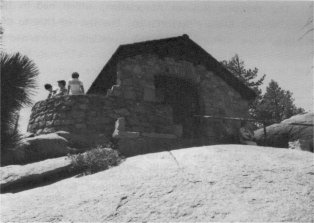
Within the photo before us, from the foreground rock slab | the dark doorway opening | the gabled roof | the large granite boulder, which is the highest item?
the gabled roof

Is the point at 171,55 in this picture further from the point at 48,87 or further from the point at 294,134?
the point at 294,134

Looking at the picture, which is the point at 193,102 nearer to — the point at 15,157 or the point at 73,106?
the point at 73,106

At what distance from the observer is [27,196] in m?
5.37

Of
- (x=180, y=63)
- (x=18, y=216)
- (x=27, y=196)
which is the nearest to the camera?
(x=18, y=216)

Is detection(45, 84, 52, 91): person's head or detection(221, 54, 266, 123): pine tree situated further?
→ detection(221, 54, 266, 123): pine tree

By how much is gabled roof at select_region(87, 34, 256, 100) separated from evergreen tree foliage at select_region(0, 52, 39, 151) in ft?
19.9

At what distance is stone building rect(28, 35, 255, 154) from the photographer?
8.81 meters

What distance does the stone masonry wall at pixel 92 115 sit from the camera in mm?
Answer: 8773

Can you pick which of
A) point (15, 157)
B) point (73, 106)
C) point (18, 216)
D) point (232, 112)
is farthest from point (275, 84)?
point (18, 216)

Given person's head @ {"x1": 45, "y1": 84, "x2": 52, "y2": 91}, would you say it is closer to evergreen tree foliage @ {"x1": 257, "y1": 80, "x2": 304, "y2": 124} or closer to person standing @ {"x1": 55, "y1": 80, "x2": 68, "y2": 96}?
person standing @ {"x1": 55, "y1": 80, "x2": 68, "y2": 96}

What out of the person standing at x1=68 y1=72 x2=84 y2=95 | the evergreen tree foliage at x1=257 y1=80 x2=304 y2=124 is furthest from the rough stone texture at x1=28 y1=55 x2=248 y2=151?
the evergreen tree foliage at x1=257 y1=80 x2=304 y2=124

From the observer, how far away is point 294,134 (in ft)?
27.5

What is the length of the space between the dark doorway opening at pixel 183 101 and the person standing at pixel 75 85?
104 inches

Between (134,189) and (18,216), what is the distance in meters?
1.78
